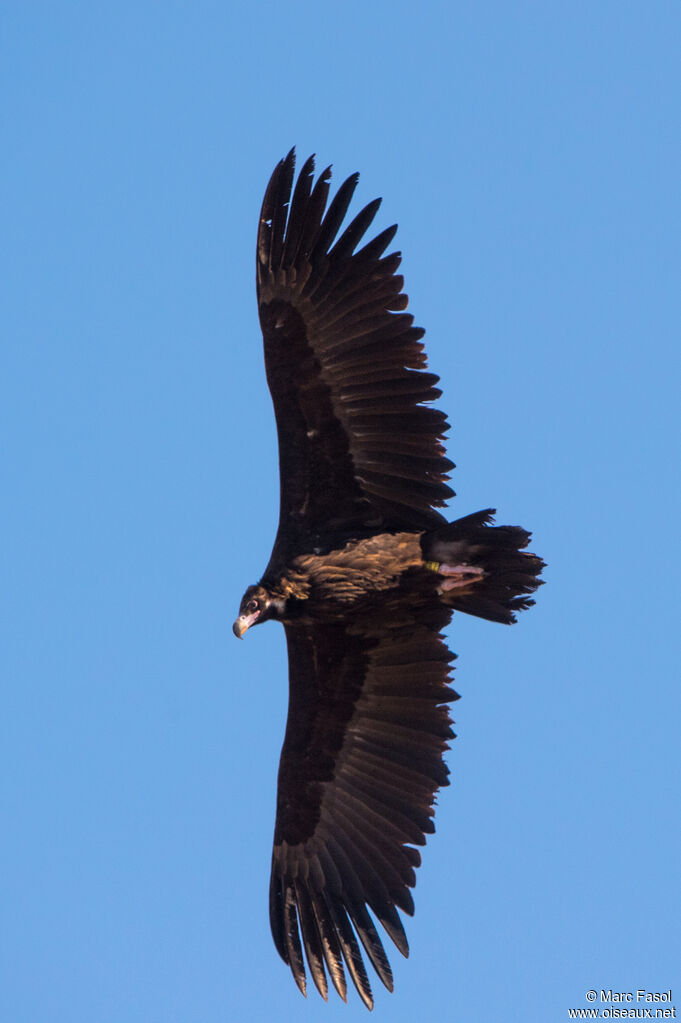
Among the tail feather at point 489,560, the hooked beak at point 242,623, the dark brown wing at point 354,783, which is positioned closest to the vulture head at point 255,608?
the hooked beak at point 242,623

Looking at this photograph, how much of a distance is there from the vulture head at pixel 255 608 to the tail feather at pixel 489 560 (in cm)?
122

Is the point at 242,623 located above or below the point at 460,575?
below

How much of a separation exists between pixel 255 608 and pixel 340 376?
1.86 metres

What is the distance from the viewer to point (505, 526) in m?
10.5

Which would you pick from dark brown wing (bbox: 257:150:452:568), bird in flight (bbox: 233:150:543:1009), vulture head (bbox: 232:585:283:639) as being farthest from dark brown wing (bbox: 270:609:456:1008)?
dark brown wing (bbox: 257:150:452:568)

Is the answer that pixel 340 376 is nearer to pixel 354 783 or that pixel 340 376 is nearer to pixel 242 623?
pixel 242 623

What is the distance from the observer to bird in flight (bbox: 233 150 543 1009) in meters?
10.6

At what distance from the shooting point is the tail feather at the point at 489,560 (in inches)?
414

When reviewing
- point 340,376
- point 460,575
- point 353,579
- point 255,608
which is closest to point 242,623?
point 255,608

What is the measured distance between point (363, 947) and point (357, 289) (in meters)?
4.99

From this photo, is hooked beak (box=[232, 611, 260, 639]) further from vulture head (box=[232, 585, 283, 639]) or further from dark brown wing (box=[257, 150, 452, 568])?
dark brown wing (box=[257, 150, 452, 568])

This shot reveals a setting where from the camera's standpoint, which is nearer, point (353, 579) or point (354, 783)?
point (353, 579)

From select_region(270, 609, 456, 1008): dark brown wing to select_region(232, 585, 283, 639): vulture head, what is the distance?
2.10ft

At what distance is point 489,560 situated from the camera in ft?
35.0
